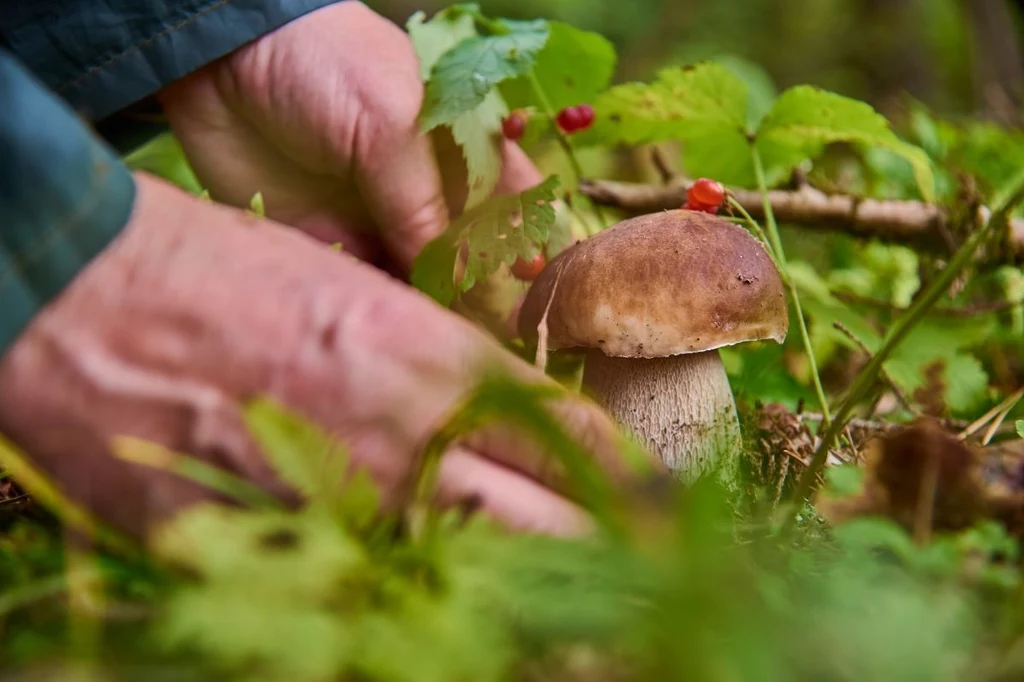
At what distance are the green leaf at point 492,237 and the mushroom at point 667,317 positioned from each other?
0.06m

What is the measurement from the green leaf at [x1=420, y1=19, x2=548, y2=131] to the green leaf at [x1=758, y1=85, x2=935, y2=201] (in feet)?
1.45

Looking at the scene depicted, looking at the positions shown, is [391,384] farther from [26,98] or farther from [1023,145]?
[1023,145]

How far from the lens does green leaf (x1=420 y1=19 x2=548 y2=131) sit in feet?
3.97

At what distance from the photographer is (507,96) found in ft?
5.14

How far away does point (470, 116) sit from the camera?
127 centimetres

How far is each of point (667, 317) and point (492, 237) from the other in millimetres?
313

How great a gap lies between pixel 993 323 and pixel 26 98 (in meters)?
1.80

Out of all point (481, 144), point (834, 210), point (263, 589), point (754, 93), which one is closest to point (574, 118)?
point (481, 144)

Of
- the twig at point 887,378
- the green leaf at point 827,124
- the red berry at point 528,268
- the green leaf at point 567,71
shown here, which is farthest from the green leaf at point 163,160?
the twig at point 887,378

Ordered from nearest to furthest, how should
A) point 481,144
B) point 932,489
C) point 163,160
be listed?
point 932,489 < point 481,144 < point 163,160

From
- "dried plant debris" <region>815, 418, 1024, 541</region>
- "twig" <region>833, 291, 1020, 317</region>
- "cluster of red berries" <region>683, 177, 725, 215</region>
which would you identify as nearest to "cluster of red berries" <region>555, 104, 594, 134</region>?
"cluster of red berries" <region>683, 177, 725, 215</region>

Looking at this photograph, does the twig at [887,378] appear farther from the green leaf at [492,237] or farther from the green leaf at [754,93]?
the green leaf at [492,237]

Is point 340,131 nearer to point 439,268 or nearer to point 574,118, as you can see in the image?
point 439,268

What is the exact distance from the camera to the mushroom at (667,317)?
3.31ft
